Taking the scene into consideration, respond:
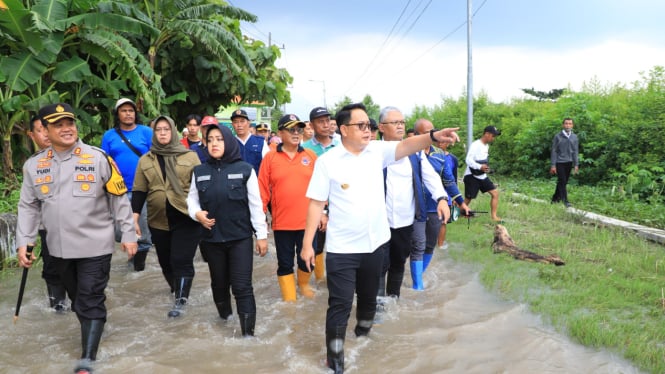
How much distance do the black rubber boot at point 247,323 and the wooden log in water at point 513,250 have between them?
13.2ft

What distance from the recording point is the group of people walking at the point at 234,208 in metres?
3.46

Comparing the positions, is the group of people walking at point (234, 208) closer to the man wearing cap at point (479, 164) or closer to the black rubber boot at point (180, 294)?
the black rubber boot at point (180, 294)

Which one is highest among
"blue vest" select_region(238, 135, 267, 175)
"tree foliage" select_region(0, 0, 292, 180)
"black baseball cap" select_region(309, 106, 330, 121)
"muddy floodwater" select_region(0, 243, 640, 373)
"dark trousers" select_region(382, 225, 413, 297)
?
"tree foliage" select_region(0, 0, 292, 180)

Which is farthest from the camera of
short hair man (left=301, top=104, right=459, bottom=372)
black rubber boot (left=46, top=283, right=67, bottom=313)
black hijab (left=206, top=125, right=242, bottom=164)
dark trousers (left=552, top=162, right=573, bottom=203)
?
dark trousers (left=552, top=162, right=573, bottom=203)

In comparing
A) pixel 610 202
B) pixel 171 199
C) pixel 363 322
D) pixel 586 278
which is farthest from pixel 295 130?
pixel 610 202

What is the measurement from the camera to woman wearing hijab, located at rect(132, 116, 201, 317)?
4660mm

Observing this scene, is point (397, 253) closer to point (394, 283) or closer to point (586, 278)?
point (394, 283)

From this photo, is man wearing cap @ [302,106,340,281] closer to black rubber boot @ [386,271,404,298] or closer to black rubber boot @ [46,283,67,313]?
black rubber boot @ [386,271,404,298]

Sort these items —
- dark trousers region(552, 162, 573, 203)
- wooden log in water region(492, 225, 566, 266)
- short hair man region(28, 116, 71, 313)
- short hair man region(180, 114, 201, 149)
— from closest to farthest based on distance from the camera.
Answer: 1. short hair man region(28, 116, 71, 313)
2. wooden log in water region(492, 225, 566, 266)
3. short hair man region(180, 114, 201, 149)
4. dark trousers region(552, 162, 573, 203)


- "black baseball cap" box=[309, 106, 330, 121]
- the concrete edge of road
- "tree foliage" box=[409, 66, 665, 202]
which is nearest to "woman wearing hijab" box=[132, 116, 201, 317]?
"black baseball cap" box=[309, 106, 330, 121]

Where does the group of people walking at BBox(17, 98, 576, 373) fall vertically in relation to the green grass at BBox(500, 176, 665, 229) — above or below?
above

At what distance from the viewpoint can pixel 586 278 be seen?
17.9ft

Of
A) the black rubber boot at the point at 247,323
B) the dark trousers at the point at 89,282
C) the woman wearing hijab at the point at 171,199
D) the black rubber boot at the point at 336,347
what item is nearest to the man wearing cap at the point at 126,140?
the woman wearing hijab at the point at 171,199

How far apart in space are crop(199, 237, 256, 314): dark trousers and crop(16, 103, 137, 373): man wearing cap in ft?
2.32
